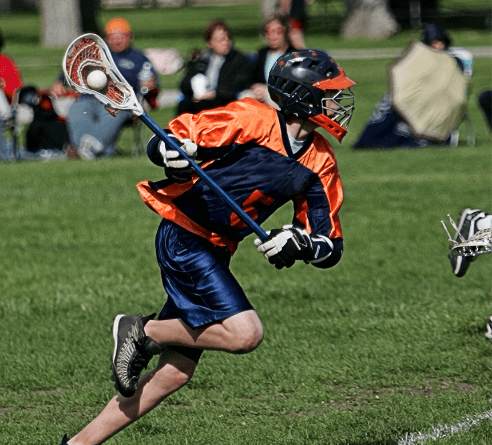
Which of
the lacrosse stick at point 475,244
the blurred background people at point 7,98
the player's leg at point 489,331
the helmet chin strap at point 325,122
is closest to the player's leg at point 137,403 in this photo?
the helmet chin strap at point 325,122

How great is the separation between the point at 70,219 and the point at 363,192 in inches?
130

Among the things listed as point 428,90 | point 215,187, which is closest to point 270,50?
point 428,90

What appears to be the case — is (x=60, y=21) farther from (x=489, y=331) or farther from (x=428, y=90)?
(x=489, y=331)

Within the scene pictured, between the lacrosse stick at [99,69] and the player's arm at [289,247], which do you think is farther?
the lacrosse stick at [99,69]

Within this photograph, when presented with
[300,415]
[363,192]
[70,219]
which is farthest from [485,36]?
[300,415]

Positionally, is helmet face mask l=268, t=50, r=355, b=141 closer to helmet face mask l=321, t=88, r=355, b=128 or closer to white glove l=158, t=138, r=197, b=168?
helmet face mask l=321, t=88, r=355, b=128

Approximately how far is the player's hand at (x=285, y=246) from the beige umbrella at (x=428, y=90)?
30.4 ft

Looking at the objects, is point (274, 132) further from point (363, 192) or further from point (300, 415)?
point (363, 192)

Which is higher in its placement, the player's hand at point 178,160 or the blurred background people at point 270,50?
the player's hand at point 178,160

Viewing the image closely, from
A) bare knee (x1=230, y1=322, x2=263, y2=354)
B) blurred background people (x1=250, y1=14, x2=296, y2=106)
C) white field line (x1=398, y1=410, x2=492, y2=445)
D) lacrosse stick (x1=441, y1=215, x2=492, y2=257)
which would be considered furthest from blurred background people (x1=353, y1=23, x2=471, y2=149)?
bare knee (x1=230, y1=322, x2=263, y2=354)

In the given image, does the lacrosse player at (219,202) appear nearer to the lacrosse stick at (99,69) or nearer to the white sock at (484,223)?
the lacrosse stick at (99,69)

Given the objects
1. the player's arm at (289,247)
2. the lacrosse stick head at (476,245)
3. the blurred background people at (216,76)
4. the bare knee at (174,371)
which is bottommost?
the blurred background people at (216,76)

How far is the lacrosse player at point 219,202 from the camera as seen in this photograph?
14.3 feet

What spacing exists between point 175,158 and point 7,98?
31.8 ft
